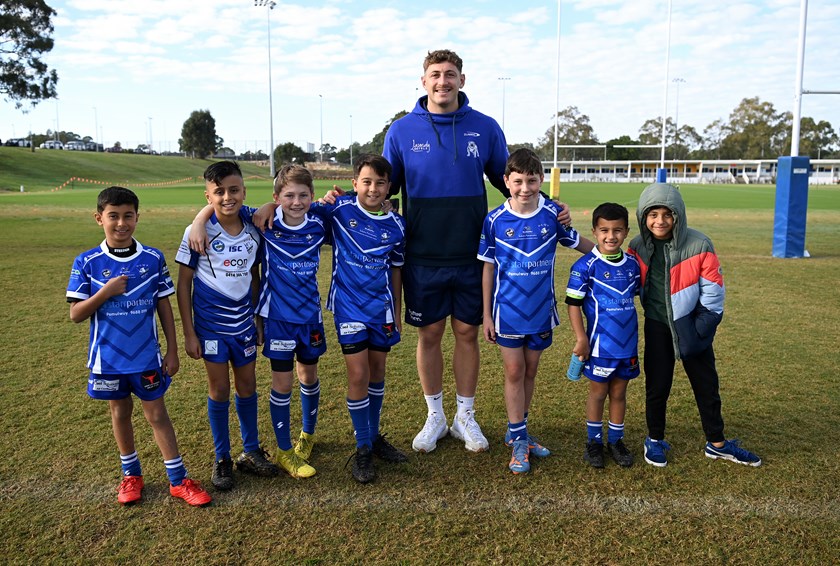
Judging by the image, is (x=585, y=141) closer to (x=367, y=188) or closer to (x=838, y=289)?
(x=838, y=289)

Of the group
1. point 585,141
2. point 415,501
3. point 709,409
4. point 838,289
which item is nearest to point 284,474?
point 415,501

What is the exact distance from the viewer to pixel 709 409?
3459 millimetres

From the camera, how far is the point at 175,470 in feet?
10.1

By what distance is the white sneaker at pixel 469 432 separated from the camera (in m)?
3.62

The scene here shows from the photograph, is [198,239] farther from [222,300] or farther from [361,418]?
[361,418]

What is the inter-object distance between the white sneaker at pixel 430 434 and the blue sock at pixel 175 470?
1.25 m

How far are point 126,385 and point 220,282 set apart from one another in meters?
0.65

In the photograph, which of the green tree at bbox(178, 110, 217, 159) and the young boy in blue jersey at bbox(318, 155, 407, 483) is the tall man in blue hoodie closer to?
the young boy in blue jersey at bbox(318, 155, 407, 483)

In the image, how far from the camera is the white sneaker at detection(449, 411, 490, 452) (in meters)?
3.62

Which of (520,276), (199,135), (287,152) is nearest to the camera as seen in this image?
(520,276)

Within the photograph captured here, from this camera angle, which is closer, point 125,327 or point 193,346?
point 125,327

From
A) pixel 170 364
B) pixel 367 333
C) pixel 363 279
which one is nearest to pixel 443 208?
pixel 363 279

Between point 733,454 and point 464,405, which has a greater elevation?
point 464,405

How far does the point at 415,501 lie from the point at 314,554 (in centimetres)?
61
